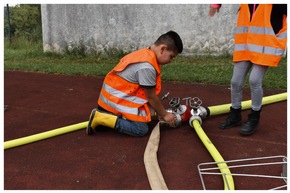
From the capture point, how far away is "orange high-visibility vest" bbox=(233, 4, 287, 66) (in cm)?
294

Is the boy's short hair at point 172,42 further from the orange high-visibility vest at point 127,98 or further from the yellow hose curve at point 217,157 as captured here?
the yellow hose curve at point 217,157

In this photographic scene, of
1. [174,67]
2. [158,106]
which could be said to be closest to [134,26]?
[174,67]

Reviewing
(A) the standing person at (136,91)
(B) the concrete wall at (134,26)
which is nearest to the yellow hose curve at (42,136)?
(A) the standing person at (136,91)

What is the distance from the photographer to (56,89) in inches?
209

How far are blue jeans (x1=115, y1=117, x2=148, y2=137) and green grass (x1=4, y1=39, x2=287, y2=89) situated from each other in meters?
2.41

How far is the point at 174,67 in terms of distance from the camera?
6.95 meters

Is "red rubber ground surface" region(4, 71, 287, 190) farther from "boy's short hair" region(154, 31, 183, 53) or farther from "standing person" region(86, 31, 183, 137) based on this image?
"boy's short hair" region(154, 31, 183, 53)

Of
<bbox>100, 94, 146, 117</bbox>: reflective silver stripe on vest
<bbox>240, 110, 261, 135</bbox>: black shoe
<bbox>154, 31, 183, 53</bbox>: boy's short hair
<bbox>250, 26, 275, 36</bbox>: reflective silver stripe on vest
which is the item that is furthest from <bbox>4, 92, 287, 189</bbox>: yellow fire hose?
<bbox>250, 26, 275, 36</bbox>: reflective silver stripe on vest

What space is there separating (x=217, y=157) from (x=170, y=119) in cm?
78

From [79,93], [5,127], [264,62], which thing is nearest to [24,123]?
[5,127]

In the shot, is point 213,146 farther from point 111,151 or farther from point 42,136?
point 42,136

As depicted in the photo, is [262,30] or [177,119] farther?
[177,119]

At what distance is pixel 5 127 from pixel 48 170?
50.8 inches

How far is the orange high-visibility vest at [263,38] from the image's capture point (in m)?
2.94
